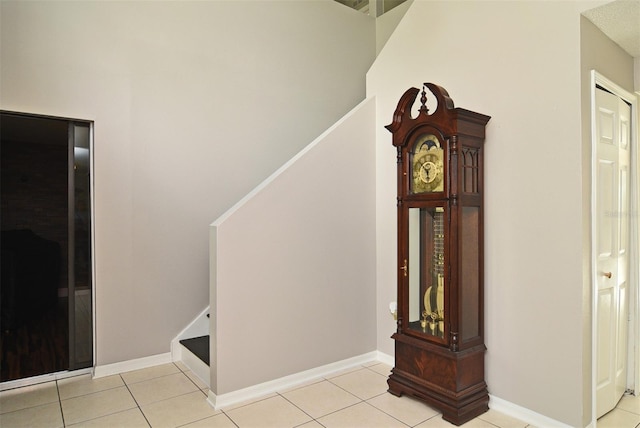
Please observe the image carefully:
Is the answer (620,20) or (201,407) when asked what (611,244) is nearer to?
(620,20)

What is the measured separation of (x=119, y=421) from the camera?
253 centimetres

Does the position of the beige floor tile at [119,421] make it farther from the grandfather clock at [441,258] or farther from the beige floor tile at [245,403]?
the grandfather clock at [441,258]

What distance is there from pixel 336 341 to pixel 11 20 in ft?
11.3

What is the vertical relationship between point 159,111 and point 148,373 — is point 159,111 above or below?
above

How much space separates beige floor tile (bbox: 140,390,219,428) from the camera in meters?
2.54

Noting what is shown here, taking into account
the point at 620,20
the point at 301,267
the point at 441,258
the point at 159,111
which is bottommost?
the point at 301,267

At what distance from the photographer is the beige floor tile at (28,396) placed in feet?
8.96

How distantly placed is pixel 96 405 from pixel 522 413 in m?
2.80

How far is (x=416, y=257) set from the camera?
2.85 metres

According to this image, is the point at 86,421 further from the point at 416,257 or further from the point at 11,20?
the point at 11,20

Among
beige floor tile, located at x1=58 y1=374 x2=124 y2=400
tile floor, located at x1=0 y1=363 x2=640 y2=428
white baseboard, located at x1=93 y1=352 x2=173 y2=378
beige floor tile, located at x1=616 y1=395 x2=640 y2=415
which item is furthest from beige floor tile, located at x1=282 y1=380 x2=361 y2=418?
beige floor tile, located at x1=616 y1=395 x2=640 y2=415

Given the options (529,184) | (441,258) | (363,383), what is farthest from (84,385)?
(529,184)

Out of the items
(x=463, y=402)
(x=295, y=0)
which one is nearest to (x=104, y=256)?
(x=463, y=402)

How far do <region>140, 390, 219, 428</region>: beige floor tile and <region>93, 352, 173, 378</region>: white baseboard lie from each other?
2.38 ft
